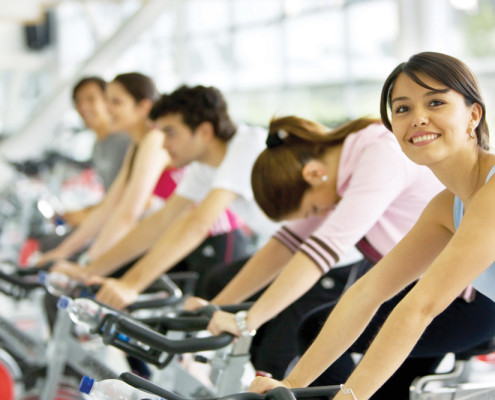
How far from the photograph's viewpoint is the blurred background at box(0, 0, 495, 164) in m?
4.95

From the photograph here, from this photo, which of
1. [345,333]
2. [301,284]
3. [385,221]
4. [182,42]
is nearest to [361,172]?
[385,221]

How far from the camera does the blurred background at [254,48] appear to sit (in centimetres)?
495

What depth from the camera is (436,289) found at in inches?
42.9

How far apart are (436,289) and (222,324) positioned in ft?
2.03

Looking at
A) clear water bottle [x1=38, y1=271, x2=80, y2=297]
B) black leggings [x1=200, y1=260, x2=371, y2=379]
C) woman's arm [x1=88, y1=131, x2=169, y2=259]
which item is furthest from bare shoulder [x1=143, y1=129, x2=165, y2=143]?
black leggings [x1=200, y1=260, x2=371, y2=379]

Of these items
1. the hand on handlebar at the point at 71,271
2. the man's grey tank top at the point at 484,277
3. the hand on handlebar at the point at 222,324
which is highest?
the man's grey tank top at the point at 484,277

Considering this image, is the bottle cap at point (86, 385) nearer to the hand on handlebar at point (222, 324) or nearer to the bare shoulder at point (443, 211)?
the hand on handlebar at point (222, 324)

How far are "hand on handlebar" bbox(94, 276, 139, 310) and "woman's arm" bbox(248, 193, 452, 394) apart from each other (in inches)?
32.1

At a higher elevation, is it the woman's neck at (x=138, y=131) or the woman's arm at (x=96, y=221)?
the woman's neck at (x=138, y=131)

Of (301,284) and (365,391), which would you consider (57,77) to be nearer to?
(301,284)

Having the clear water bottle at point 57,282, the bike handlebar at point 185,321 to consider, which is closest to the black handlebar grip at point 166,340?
the bike handlebar at point 185,321

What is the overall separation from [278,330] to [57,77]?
23.8 feet

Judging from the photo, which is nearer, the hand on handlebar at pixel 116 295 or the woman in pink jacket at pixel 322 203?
the woman in pink jacket at pixel 322 203

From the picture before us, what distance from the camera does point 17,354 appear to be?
8.95 ft
